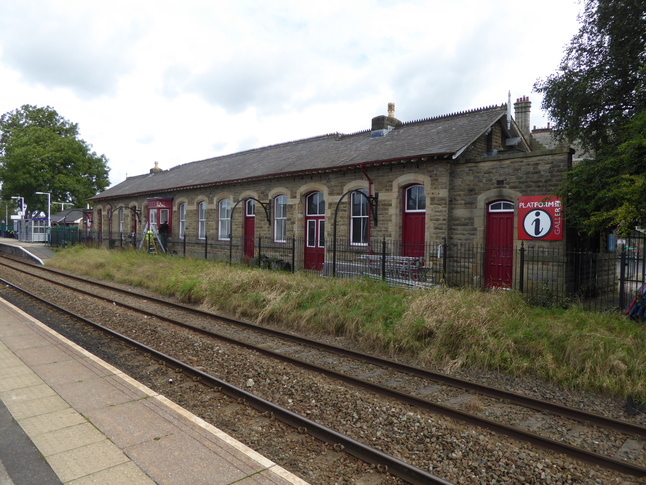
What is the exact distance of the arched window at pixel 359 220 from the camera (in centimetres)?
1555

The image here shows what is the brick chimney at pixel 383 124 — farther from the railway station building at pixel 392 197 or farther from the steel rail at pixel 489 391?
the steel rail at pixel 489 391

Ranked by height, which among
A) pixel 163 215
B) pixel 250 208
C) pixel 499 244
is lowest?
pixel 499 244

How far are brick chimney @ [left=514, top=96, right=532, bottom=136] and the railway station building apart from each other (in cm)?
5

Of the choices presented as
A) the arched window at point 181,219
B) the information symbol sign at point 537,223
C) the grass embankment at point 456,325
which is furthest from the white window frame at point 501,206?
the arched window at point 181,219

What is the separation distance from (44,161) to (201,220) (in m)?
29.9

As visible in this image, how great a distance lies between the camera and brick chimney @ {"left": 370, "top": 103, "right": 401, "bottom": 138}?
60.4 feet

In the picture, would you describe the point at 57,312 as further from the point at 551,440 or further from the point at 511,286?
the point at 511,286

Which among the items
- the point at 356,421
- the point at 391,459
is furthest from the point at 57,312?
the point at 391,459

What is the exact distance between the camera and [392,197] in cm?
1452

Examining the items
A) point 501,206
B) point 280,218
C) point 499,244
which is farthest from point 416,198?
point 280,218

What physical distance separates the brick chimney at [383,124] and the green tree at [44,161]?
37.6 m

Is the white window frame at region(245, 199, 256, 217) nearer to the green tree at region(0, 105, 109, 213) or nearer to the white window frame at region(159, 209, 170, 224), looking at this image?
the white window frame at region(159, 209, 170, 224)

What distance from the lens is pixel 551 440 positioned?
176 inches

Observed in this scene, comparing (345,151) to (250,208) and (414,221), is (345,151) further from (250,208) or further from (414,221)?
(250,208)
